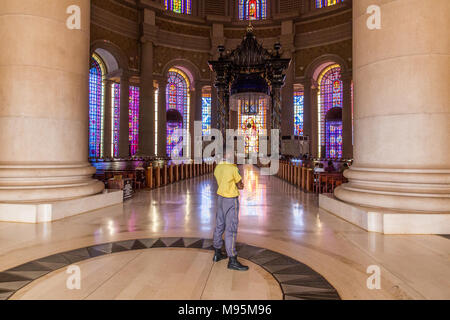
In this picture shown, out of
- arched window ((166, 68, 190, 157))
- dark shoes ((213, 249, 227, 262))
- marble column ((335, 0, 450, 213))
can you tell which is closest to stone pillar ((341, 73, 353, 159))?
arched window ((166, 68, 190, 157))

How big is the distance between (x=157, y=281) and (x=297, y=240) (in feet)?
7.01

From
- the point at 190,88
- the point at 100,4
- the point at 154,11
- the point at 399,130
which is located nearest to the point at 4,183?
the point at 399,130

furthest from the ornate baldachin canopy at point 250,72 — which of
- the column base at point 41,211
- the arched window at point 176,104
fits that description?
the column base at point 41,211

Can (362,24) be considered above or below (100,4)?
below

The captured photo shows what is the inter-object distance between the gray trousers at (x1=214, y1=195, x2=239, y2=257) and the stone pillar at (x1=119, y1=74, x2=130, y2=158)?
22180mm

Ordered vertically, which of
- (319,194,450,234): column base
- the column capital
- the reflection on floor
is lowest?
the reflection on floor

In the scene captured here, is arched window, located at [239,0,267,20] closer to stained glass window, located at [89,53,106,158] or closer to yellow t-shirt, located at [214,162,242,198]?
stained glass window, located at [89,53,106,158]

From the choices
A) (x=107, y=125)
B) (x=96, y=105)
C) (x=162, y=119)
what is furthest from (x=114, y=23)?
(x=162, y=119)

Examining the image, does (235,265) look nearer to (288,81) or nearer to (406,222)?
(406,222)

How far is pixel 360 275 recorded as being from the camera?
2.94 m

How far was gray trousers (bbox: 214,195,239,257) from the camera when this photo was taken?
3176 mm

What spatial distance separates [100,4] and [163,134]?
34.4ft

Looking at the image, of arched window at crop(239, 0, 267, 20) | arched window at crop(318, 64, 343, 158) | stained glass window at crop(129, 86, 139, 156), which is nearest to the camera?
stained glass window at crop(129, 86, 139, 156)

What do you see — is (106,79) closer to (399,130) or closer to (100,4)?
(100,4)
